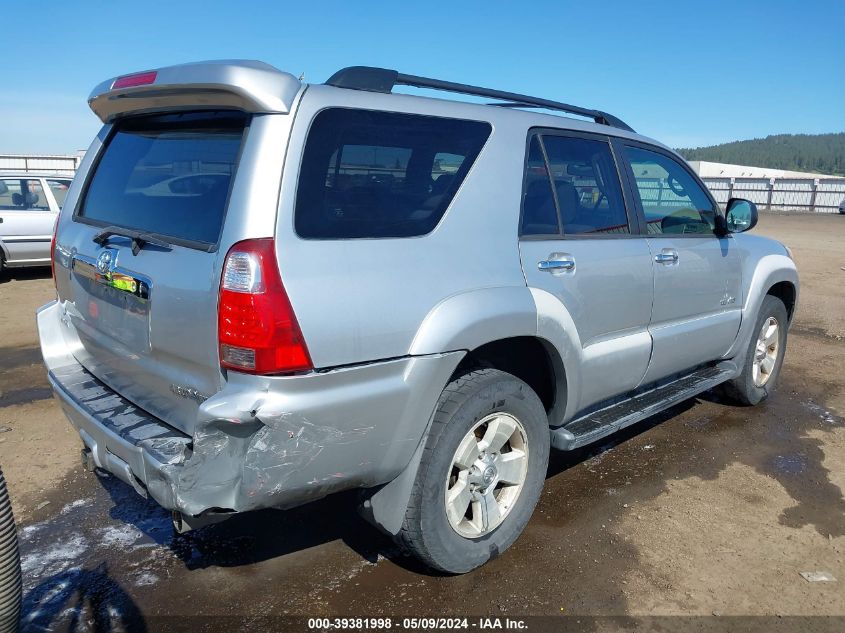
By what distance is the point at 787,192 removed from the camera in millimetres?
36219

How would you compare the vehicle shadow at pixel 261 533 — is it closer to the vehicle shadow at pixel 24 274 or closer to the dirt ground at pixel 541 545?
the dirt ground at pixel 541 545

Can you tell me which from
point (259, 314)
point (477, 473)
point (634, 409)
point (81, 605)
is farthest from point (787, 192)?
point (81, 605)

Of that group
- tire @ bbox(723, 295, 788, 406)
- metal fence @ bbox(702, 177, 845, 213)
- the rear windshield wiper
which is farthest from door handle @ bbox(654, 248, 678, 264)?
metal fence @ bbox(702, 177, 845, 213)

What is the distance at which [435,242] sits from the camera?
8.41 ft

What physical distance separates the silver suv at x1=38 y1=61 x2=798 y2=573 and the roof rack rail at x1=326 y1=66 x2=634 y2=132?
1 cm

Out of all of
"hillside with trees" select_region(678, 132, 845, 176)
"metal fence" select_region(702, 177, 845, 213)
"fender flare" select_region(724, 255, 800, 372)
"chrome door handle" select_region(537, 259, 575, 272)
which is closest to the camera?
"chrome door handle" select_region(537, 259, 575, 272)

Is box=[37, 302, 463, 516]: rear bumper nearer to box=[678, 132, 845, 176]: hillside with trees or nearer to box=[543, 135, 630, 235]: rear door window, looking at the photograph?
box=[543, 135, 630, 235]: rear door window

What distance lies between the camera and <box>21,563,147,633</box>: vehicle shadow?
2582 millimetres

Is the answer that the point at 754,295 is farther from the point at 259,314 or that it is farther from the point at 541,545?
the point at 259,314

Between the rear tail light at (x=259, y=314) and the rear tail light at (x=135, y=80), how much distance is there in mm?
939

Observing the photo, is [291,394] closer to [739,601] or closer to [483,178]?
[483,178]

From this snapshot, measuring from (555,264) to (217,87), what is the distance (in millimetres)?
1615

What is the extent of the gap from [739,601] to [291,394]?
2.08 meters

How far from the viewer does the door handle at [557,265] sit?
299 cm
